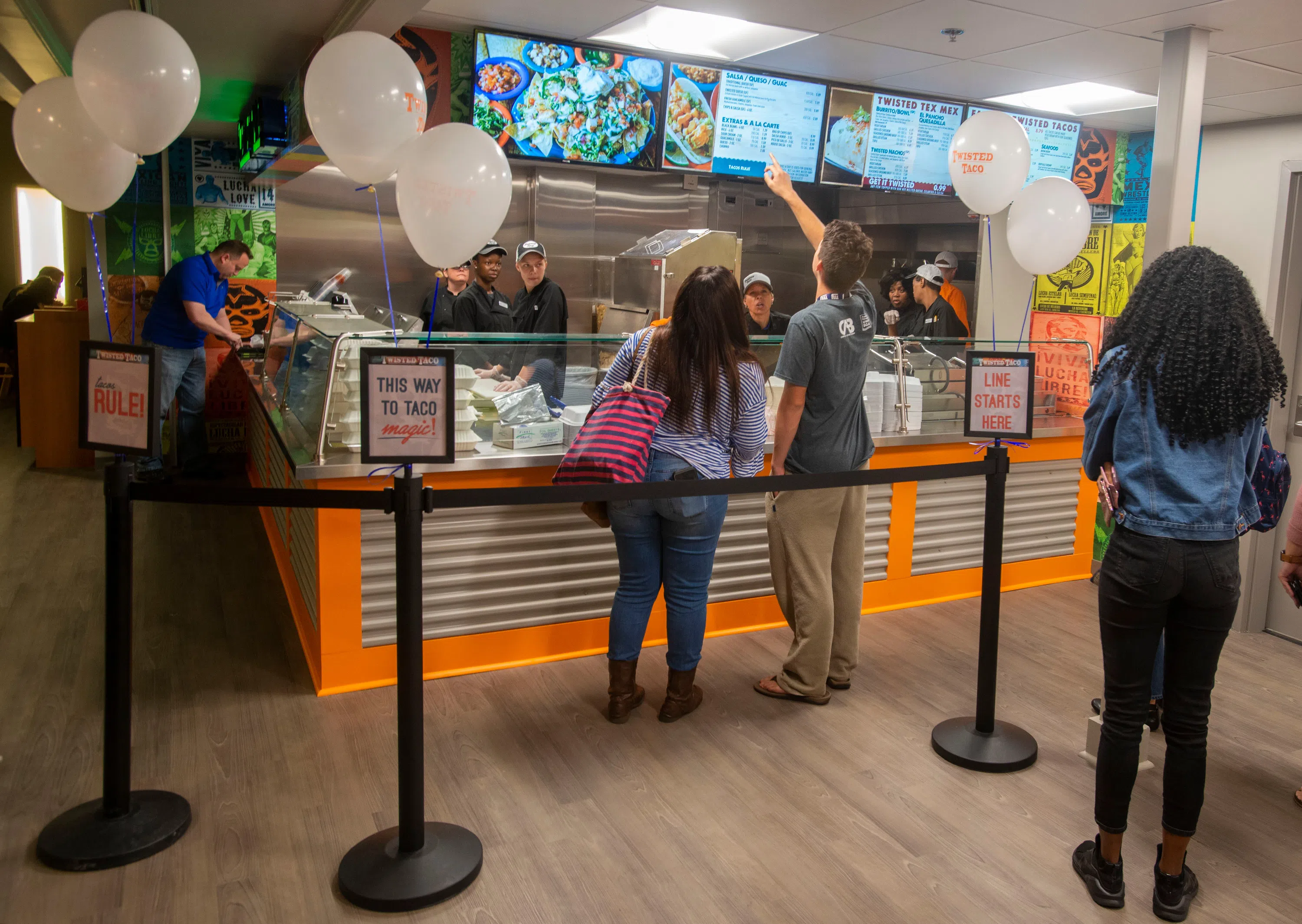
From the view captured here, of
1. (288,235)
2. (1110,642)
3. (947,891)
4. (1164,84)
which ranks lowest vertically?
(947,891)

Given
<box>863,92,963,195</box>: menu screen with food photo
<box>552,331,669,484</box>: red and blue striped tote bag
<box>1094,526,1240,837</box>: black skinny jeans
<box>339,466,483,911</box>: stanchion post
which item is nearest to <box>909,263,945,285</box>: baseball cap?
<box>863,92,963,195</box>: menu screen with food photo

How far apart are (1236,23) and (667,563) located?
331 cm

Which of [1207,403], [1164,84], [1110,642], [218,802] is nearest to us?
[1207,403]

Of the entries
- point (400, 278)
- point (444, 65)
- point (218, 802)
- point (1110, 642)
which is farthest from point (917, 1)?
point (218, 802)

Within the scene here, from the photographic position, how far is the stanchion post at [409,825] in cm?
238

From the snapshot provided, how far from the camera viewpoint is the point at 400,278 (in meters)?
6.12

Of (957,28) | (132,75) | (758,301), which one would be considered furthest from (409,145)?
(957,28)

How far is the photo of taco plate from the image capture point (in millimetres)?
5527

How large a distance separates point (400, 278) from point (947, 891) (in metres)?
4.82

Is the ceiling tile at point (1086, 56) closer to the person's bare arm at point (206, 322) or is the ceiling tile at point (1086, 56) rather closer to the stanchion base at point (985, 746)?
the stanchion base at point (985, 746)

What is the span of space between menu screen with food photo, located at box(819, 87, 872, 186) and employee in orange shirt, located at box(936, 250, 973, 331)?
0.95 m

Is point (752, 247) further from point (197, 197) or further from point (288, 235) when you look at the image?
point (197, 197)

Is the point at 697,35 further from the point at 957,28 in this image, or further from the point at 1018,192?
the point at 1018,192

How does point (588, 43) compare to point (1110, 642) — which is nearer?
point (1110, 642)
